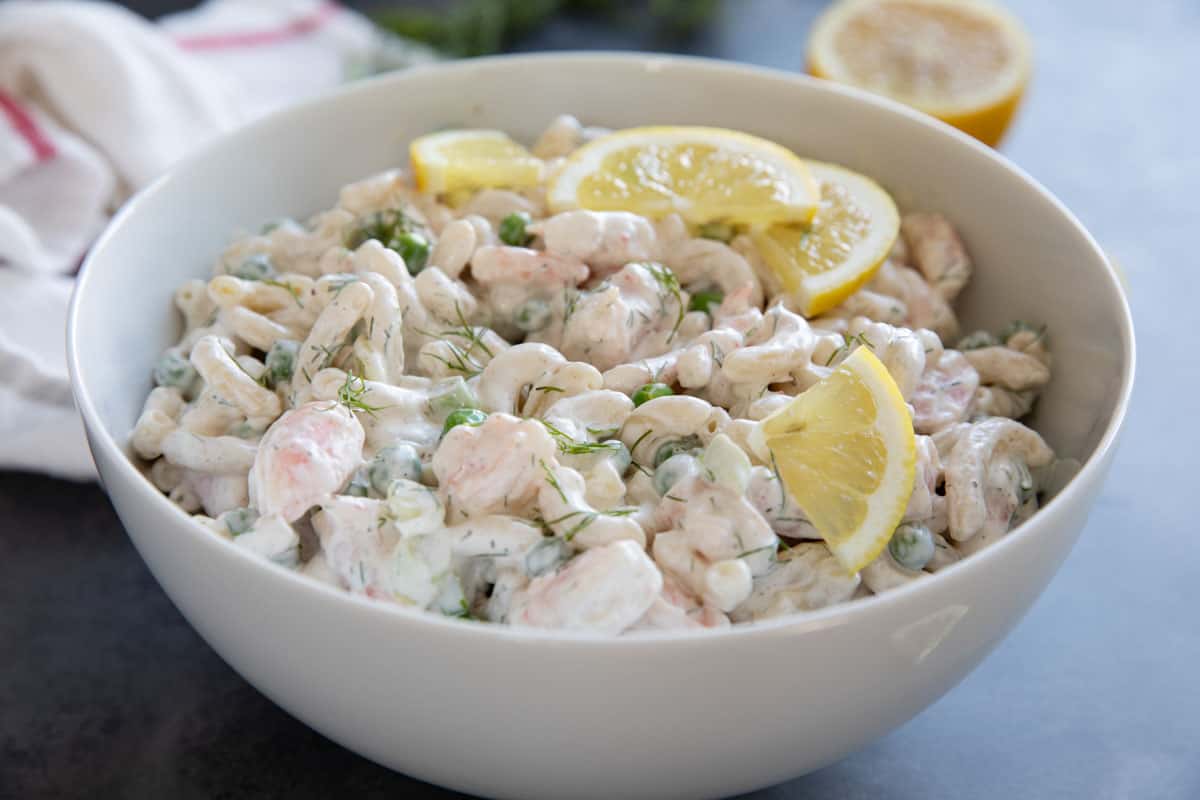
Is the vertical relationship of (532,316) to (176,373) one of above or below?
above

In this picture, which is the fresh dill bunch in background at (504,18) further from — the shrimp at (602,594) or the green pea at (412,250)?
the shrimp at (602,594)

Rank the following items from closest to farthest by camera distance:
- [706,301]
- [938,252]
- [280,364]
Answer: [280,364] → [706,301] → [938,252]

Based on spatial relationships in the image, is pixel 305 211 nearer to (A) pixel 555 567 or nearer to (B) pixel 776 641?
(A) pixel 555 567

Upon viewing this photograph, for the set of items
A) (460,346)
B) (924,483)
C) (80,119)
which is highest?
(924,483)

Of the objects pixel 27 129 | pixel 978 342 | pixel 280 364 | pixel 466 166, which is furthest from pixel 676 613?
pixel 27 129

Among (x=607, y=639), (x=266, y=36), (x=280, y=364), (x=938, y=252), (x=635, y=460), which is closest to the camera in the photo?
(x=607, y=639)

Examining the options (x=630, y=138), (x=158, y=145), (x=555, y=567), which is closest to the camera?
(x=555, y=567)

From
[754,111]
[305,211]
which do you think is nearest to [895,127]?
[754,111]

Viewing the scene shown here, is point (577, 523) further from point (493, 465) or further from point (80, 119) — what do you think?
point (80, 119)
